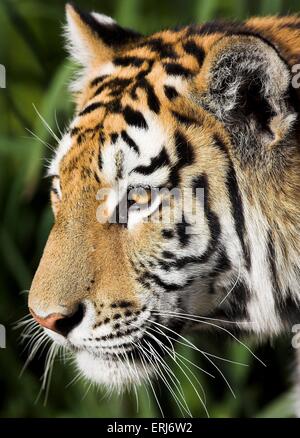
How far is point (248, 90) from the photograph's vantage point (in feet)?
7.45

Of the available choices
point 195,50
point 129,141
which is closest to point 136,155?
point 129,141

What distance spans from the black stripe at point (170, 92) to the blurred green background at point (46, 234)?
4.51ft

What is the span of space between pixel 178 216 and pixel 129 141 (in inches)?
9.8

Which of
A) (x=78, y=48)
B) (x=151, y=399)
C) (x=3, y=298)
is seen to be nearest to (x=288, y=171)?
(x=78, y=48)

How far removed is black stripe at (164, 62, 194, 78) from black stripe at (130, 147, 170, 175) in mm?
249

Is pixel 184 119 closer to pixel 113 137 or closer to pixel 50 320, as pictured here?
pixel 113 137

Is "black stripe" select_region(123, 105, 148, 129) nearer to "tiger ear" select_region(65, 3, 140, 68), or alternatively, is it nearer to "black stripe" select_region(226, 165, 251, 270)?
"black stripe" select_region(226, 165, 251, 270)

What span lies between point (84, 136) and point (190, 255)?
0.47 m

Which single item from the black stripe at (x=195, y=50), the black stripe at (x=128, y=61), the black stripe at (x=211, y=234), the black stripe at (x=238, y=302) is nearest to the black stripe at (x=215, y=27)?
the black stripe at (x=195, y=50)

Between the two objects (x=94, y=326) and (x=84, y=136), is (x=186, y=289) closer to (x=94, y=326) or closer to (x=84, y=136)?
(x=94, y=326)

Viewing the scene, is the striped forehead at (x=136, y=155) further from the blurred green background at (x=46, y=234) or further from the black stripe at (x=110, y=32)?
the blurred green background at (x=46, y=234)

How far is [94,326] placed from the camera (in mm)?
2301

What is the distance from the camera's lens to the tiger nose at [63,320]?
2.24 meters

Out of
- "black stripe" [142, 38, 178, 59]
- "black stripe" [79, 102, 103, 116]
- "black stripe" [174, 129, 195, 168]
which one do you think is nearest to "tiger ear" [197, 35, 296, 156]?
"black stripe" [174, 129, 195, 168]
